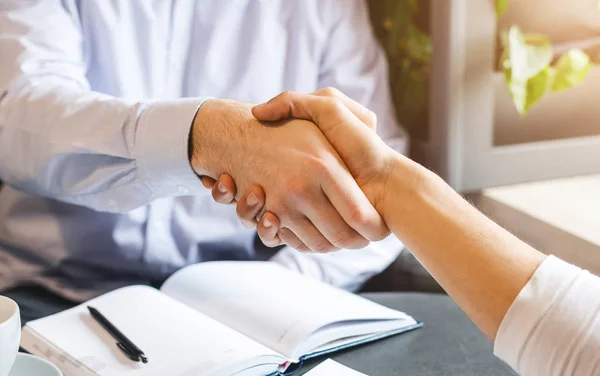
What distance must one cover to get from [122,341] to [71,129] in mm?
343

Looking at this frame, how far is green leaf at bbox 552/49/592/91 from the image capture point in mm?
1356

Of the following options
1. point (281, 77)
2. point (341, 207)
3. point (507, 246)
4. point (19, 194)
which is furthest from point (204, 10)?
point (507, 246)

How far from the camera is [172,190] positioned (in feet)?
3.39

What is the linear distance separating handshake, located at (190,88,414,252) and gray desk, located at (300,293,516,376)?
0.14 meters

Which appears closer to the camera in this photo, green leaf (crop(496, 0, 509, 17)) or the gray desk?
the gray desk

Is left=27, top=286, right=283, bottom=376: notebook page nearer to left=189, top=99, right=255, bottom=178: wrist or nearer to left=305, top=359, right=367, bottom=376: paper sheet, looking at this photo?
left=305, top=359, right=367, bottom=376: paper sheet

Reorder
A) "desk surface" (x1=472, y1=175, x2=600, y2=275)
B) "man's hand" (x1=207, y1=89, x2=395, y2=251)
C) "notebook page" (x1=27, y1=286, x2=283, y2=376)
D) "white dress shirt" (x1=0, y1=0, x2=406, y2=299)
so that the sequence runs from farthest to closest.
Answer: "desk surface" (x1=472, y1=175, x2=600, y2=275) < "white dress shirt" (x1=0, y1=0, x2=406, y2=299) < "man's hand" (x1=207, y1=89, x2=395, y2=251) < "notebook page" (x1=27, y1=286, x2=283, y2=376)

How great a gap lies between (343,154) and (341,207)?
85 millimetres

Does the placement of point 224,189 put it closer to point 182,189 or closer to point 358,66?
point 182,189

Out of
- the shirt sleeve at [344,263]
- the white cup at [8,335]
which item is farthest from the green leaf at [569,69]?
the white cup at [8,335]

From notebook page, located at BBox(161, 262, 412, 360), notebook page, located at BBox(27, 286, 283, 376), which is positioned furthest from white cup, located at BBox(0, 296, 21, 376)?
notebook page, located at BBox(161, 262, 412, 360)

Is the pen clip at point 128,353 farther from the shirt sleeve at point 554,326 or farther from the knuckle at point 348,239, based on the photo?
the shirt sleeve at point 554,326

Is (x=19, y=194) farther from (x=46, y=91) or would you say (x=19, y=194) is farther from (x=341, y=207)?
(x=341, y=207)

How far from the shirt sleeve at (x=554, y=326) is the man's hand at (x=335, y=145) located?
25cm
